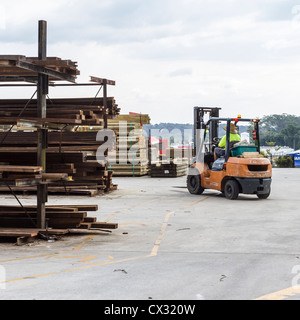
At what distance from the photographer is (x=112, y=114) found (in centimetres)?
2052

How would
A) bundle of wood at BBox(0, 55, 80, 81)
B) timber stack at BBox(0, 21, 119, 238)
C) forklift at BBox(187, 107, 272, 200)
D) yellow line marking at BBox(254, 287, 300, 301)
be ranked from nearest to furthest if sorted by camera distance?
yellow line marking at BBox(254, 287, 300, 301), bundle of wood at BBox(0, 55, 80, 81), timber stack at BBox(0, 21, 119, 238), forklift at BBox(187, 107, 272, 200)

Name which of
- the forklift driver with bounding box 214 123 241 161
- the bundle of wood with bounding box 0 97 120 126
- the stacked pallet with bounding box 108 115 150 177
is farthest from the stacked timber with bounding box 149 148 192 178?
the forklift driver with bounding box 214 123 241 161

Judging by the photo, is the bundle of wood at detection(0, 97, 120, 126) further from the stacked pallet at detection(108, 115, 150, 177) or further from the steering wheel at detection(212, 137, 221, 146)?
the stacked pallet at detection(108, 115, 150, 177)

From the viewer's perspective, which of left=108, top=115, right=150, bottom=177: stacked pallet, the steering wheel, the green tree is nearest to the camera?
the steering wheel

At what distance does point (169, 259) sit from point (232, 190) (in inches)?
370

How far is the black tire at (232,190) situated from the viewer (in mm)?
17425

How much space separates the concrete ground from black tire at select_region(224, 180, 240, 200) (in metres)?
2.13

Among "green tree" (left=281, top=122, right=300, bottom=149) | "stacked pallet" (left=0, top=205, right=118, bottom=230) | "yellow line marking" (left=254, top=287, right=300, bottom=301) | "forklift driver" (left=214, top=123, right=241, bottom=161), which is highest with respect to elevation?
"green tree" (left=281, top=122, right=300, bottom=149)

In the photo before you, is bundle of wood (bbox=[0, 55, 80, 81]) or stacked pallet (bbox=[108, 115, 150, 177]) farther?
stacked pallet (bbox=[108, 115, 150, 177])

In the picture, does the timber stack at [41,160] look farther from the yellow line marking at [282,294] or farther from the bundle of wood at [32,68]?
the yellow line marking at [282,294]

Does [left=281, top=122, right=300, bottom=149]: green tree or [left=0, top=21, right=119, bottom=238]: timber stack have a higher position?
[left=281, top=122, right=300, bottom=149]: green tree

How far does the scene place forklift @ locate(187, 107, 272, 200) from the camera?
1708cm

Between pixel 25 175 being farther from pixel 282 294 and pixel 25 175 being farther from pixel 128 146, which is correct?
pixel 128 146
